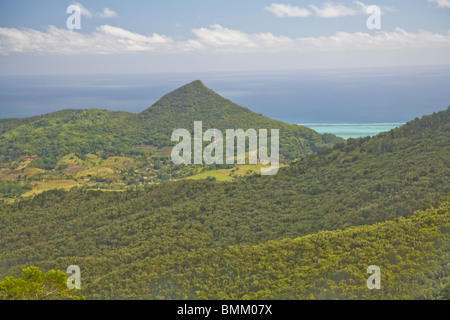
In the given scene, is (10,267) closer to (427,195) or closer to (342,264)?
(342,264)

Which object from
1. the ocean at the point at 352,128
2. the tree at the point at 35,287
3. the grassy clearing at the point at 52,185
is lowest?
the grassy clearing at the point at 52,185

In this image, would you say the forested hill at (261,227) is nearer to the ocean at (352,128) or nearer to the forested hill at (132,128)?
the forested hill at (132,128)

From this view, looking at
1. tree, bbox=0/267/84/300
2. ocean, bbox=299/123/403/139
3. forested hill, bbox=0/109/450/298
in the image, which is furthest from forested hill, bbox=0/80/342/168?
tree, bbox=0/267/84/300

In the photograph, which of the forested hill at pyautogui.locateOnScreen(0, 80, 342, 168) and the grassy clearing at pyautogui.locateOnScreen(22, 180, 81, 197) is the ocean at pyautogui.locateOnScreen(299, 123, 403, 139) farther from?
the grassy clearing at pyautogui.locateOnScreen(22, 180, 81, 197)

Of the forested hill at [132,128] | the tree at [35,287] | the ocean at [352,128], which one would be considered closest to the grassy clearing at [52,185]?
the forested hill at [132,128]

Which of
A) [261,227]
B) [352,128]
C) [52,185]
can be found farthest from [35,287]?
[352,128]
